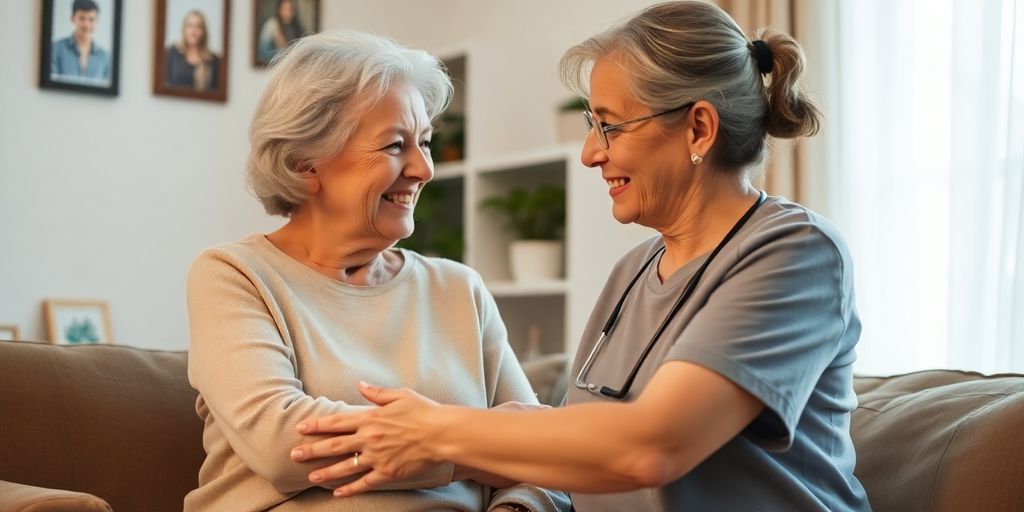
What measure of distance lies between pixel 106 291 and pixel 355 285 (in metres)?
2.49

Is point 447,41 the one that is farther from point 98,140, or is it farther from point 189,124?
point 98,140

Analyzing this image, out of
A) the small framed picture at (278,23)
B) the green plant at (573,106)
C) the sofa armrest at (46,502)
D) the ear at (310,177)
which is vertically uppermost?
the small framed picture at (278,23)

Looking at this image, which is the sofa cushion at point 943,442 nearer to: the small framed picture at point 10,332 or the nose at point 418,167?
the nose at point 418,167

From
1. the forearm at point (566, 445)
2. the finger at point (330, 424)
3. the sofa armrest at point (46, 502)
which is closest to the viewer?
the forearm at point (566, 445)

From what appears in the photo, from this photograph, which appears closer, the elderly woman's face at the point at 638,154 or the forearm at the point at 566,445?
the forearm at the point at 566,445

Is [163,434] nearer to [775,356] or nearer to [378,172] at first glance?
[378,172]

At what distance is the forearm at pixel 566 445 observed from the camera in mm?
Answer: 1381

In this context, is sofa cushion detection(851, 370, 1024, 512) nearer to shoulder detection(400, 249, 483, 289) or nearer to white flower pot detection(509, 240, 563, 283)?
shoulder detection(400, 249, 483, 289)

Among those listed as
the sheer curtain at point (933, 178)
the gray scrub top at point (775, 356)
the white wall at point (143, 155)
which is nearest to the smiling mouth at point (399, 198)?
the gray scrub top at point (775, 356)

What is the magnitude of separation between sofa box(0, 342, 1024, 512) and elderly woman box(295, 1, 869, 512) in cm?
18

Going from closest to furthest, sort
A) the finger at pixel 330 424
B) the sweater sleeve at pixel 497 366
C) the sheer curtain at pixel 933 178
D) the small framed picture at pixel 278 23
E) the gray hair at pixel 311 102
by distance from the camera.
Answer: the finger at pixel 330 424
the gray hair at pixel 311 102
the sweater sleeve at pixel 497 366
the sheer curtain at pixel 933 178
the small framed picture at pixel 278 23

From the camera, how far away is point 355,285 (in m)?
2.13

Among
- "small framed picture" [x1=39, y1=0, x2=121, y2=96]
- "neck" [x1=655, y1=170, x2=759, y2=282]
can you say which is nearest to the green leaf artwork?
"small framed picture" [x1=39, y1=0, x2=121, y2=96]

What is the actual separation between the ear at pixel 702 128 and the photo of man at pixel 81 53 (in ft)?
10.5
